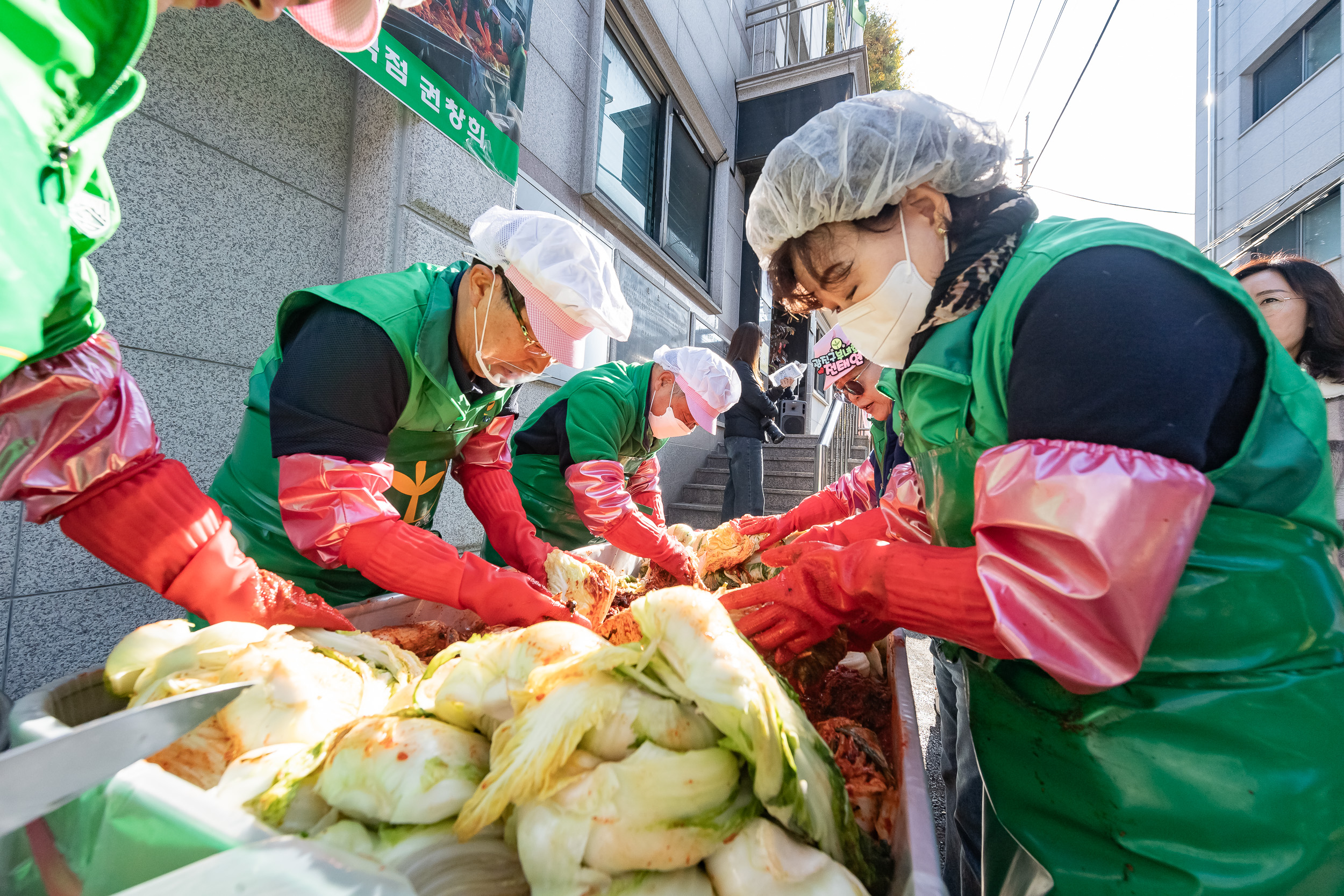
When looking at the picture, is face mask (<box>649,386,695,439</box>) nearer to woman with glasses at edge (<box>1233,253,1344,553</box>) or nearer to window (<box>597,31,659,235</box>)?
woman with glasses at edge (<box>1233,253,1344,553</box>)

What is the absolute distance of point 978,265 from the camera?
1182 millimetres

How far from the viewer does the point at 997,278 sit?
1.17 m

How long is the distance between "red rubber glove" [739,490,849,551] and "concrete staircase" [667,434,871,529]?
465cm

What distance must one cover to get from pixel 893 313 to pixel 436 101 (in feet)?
12.2

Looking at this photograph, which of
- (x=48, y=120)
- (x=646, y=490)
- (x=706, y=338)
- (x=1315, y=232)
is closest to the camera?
(x=48, y=120)

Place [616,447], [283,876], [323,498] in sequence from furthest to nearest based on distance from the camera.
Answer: [616,447] < [323,498] < [283,876]

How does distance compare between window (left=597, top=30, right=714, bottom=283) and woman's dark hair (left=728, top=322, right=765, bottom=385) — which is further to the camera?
window (left=597, top=30, right=714, bottom=283)

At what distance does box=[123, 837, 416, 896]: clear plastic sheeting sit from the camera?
0.51 m

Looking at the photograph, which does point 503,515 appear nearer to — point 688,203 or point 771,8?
point 688,203

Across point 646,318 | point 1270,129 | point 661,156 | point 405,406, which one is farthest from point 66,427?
point 1270,129

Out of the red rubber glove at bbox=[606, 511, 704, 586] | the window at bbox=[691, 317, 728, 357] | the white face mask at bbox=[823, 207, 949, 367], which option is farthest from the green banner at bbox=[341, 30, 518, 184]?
the window at bbox=[691, 317, 728, 357]

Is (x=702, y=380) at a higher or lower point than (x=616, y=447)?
higher

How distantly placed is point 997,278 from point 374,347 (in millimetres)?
1759

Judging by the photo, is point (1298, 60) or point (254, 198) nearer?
point (254, 198)
